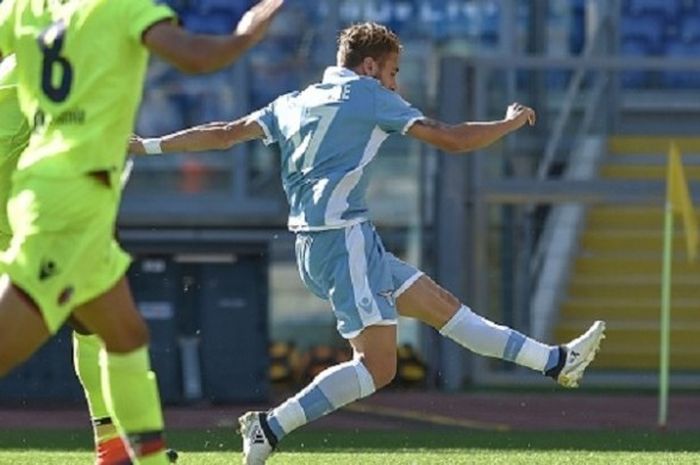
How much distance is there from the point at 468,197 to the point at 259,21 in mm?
10744

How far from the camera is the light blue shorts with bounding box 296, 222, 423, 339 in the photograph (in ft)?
27.4

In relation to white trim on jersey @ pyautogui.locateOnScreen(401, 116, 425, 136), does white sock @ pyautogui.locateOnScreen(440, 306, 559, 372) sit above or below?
below

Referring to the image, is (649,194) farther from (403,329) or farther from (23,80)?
(23,80)

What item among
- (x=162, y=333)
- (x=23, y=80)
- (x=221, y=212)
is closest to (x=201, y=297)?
(x=162, y=333)

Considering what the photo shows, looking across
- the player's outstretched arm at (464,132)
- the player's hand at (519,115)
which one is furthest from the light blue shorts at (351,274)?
the player's hand at (519,115)

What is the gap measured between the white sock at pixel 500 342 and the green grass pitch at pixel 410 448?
0.66 metres

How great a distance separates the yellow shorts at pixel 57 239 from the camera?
6055mm

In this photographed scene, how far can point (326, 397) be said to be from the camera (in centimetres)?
843

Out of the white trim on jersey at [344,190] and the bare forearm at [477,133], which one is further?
the white trim on jersey at [344,190]

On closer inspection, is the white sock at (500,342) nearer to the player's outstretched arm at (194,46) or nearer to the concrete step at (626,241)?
the player's outstretched arm at (194,46)

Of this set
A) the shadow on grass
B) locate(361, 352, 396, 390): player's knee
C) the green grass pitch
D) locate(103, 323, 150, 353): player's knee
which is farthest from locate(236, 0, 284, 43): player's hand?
the shadow on grass

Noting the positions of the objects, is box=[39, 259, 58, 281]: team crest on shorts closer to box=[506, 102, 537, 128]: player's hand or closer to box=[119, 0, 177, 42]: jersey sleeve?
box=[119, 0, 177, 42]: jersey sleeve

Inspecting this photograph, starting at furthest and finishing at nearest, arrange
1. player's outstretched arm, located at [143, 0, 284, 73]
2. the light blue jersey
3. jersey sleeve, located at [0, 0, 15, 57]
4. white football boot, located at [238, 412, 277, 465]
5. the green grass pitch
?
the green grass pitch, white football boot, located at [238, 412, 277, 465], the light blue jersey, jersey sleeve, located at [0, 0, 15, 57], player's outstretched arm, located at [143, 0, 284, 73]

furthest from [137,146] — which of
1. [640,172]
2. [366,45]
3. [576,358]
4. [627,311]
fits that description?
[627,311]
